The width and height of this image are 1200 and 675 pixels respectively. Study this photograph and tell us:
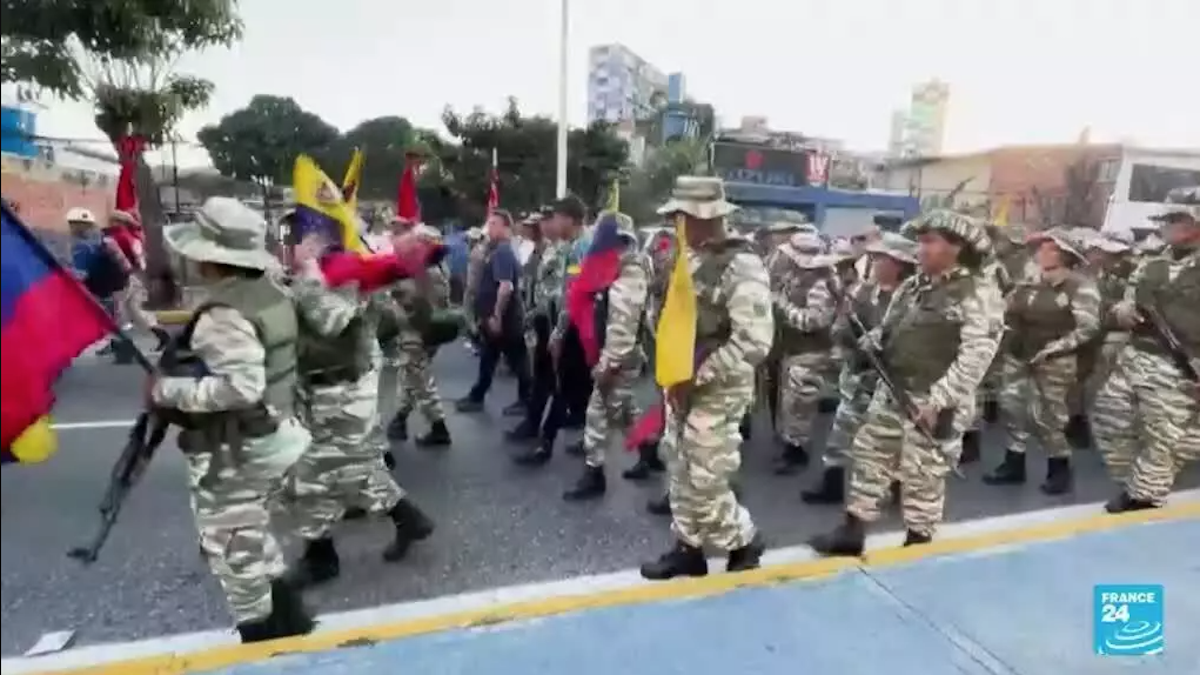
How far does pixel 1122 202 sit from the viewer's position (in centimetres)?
404

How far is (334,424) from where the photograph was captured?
308cm

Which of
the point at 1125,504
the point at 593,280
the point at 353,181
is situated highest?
the point at 353,181

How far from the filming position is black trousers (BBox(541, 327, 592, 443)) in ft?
15.2

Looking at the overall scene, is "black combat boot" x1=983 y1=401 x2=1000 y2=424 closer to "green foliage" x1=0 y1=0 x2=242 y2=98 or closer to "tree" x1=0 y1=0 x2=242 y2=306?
"tree" x1=0 y1=0 x2=242 y2=306

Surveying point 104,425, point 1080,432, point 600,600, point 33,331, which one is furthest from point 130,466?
point 1080,432

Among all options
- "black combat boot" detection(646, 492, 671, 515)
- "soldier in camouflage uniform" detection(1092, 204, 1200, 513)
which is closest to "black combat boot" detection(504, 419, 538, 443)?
"black combat boot" detection(646, 492, 671, 515)

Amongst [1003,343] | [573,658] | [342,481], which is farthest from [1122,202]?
[342,481]

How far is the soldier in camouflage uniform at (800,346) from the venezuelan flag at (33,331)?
3.36 metres

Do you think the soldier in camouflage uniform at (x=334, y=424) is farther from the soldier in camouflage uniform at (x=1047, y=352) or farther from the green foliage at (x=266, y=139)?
the soldier in camouflage uniform at (x=1047, y=352)

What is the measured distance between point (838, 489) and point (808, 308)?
0.90m

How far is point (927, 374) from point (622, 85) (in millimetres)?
1610

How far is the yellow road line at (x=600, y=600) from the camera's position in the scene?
2350mm

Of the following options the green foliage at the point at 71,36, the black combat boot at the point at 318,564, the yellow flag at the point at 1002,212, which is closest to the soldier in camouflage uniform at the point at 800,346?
the yellow flag at the point at 1002,212

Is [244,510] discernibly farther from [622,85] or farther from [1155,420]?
[1155,420]
